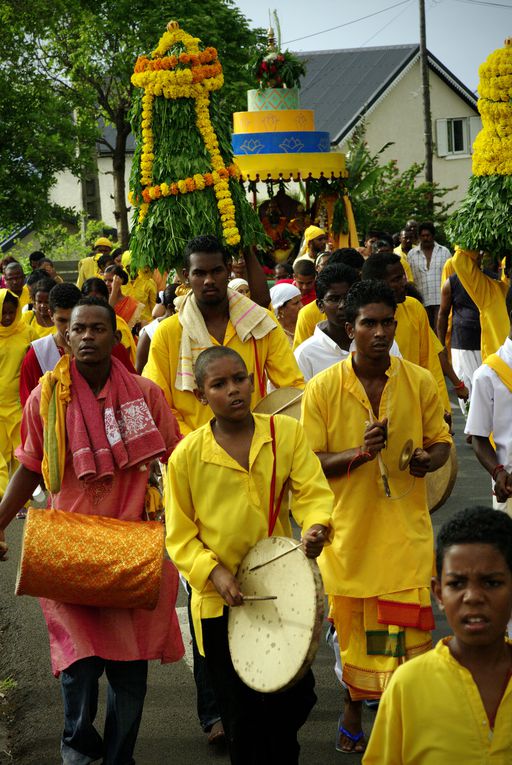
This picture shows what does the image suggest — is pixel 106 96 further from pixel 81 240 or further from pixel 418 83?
pixel 418 83

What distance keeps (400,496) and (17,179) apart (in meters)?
25.9

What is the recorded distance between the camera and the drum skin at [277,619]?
176 inches

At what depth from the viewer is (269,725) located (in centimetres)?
487

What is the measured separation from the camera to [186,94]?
25.6 feet

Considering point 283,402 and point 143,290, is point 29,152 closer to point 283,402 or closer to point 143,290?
point 143,290

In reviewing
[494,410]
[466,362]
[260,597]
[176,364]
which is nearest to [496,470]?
[494,410]

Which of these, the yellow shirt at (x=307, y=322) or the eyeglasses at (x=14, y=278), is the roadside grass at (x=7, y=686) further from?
the eyeglasses at (x=14, y=278)

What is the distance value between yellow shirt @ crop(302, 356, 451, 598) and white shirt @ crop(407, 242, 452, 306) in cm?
1261

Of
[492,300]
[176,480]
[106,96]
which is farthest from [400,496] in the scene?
[106,96]

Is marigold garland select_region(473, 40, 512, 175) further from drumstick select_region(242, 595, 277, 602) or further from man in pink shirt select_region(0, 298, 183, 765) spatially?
drumstick select_region(242, 595, 277, 602)

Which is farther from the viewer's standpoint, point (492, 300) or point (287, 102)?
point (287, 102)

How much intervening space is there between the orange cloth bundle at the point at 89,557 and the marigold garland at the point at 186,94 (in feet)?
10.5

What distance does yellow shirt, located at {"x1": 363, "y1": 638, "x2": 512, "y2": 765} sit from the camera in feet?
11.1

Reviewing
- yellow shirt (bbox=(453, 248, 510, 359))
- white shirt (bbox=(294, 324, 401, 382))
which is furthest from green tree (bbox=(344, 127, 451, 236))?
white shirt (bbox=(294, 324, 401, 382))
